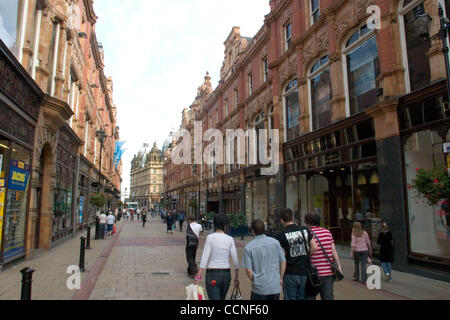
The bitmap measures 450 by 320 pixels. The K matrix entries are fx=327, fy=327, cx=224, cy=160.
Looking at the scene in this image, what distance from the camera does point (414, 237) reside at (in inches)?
408

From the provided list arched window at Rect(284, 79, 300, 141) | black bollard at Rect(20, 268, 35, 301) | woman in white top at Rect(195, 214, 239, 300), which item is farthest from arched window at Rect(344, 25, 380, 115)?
black bollard at Rect(20, 268, 35, 301)

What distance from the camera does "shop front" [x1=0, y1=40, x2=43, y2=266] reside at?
960 cm

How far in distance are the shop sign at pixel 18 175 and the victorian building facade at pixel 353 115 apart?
1212 centimetres

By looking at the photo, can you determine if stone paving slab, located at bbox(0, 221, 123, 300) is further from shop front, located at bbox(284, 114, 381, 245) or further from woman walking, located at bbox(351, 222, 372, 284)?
shop front, located at bbox(284, 114, 381, 245)

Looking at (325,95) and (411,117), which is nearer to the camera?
(411,117)

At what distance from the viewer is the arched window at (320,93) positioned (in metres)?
15.9

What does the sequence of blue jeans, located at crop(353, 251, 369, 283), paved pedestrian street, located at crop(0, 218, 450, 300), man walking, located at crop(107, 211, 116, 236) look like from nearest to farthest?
paved pedestrian street, located at crop(0, 218, 450, 300)
blue jeans, located at crop(353, 251, 369, 283)
man walking, located at crop(107, 211, 116, 236)

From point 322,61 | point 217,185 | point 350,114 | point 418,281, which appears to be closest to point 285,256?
point 418,281

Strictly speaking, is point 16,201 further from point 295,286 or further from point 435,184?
point 435,184

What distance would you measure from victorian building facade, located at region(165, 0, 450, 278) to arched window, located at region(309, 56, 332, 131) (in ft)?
0.17

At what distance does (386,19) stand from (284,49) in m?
9.29

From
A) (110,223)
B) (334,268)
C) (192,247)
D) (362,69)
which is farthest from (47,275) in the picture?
(110,223)

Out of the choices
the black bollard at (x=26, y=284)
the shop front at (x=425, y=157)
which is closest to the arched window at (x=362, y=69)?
the shop front at (x=425, y=157)

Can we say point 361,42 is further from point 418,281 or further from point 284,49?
point 418,281
